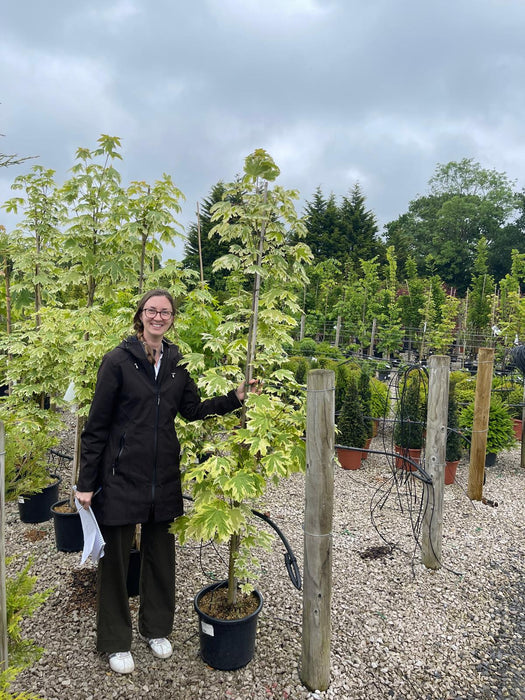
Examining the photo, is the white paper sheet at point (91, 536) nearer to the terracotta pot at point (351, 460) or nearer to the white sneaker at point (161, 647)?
the white sneaker at point (161, 647)

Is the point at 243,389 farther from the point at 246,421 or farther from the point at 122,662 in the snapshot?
the point at 122,662

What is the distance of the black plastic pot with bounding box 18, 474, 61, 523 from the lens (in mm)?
4363

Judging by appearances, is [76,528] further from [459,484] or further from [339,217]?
[339,217]

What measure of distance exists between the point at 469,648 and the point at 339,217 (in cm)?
3114

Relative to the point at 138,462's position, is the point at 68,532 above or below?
below

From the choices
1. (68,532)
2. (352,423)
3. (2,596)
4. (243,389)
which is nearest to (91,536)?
(2,596)

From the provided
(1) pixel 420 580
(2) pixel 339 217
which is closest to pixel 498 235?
(2) pixel 339 217

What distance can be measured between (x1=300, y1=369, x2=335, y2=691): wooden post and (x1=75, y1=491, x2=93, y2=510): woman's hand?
1.11 meters

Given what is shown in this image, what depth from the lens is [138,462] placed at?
2471 mm

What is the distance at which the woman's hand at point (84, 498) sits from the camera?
2.39 meters

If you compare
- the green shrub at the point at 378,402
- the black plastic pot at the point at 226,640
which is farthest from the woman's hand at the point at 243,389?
the green shrub at the point at 378,402

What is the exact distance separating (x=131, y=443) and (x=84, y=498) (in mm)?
349

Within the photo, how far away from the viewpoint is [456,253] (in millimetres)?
38500

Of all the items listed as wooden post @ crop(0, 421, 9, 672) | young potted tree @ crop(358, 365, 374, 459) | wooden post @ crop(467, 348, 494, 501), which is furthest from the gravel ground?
young potted tree @ crop(358, 365, 374, 459)
